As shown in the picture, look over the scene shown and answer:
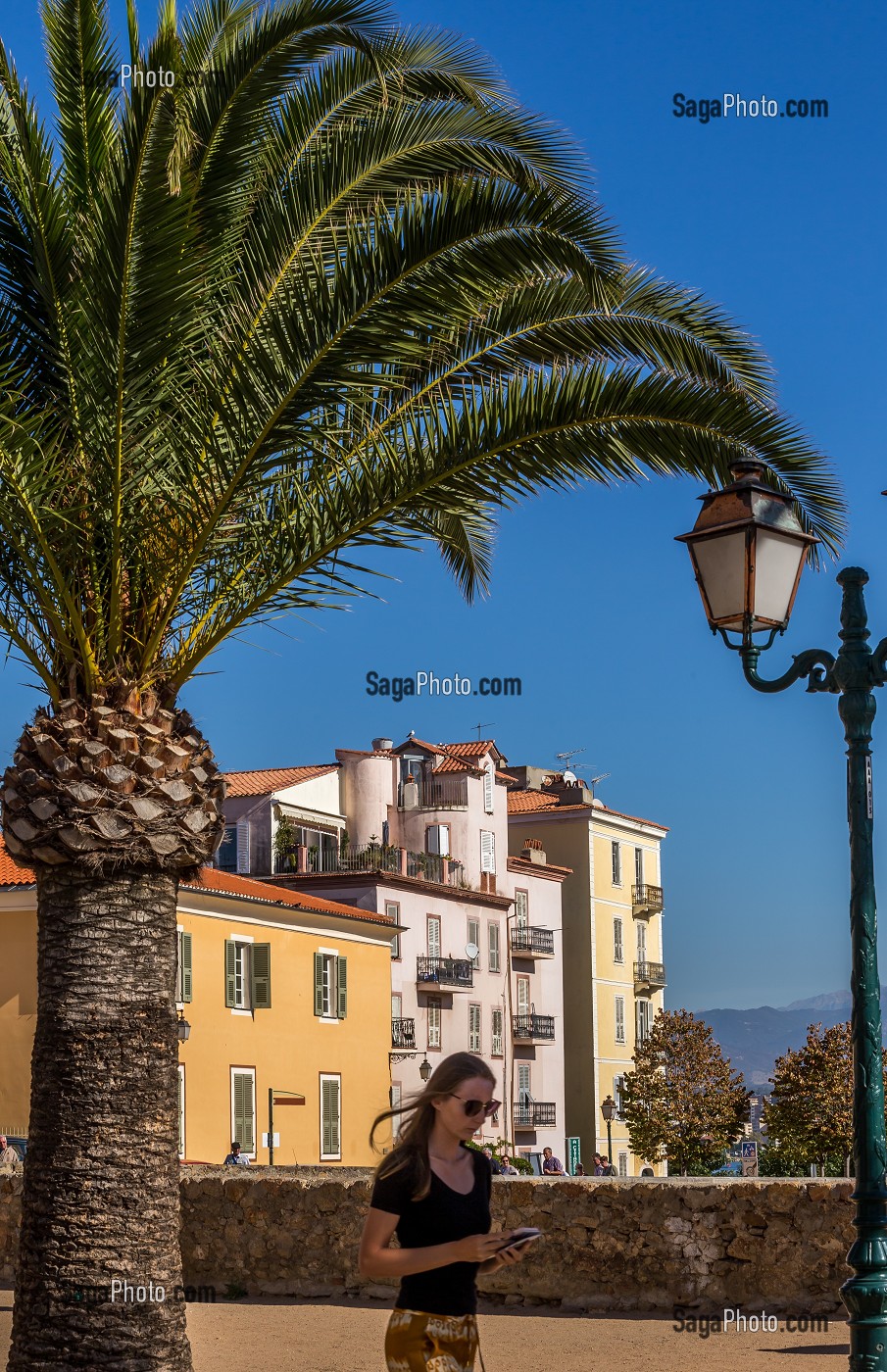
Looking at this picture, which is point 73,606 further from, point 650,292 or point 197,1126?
point 197,1126

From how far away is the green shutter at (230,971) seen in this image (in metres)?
37.4

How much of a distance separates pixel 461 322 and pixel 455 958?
44445 millimetres

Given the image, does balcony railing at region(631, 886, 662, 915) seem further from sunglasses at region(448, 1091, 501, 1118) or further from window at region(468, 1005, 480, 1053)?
sunglasses at region(448, 1091, 501, 1118)

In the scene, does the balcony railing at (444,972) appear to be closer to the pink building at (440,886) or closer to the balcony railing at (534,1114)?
the pink building at (440,886)

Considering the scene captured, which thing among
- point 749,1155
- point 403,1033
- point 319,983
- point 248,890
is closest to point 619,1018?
point 403,1033

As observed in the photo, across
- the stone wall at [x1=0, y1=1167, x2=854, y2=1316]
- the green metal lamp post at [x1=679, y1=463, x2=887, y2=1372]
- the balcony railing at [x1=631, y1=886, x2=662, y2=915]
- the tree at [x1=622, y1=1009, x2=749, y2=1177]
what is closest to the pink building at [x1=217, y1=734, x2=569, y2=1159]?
the tree at [x1=622, y1=1009, x2=749, y2=1177]

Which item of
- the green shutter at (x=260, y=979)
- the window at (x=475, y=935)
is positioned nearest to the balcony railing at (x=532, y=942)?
the window at (x=475, y=935)

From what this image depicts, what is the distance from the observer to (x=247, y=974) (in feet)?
126

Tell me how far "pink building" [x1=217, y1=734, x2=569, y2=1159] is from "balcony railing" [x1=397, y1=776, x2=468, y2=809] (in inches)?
1.8

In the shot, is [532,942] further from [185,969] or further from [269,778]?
[185,969]

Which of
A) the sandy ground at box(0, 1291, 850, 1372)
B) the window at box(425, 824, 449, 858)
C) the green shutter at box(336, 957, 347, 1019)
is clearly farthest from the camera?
the window at box(425, 824, 449, 858)

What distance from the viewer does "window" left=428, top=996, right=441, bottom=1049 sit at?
5091 cm

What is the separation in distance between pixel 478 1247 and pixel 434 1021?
4728 cm

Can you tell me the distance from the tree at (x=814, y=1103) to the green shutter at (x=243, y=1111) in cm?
1637
